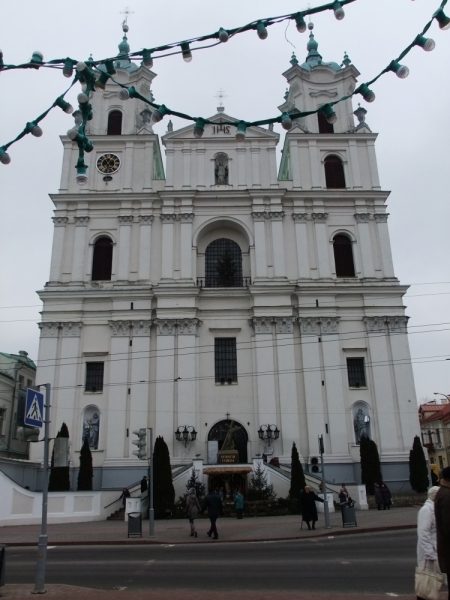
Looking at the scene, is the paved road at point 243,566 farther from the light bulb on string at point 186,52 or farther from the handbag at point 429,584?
the light bulb on string at point 186,52

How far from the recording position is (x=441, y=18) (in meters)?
7.49

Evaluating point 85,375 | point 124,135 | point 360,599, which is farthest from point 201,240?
point 360,599

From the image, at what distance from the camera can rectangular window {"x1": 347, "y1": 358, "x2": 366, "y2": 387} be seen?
35.3 meters

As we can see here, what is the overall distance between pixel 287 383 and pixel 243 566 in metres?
22.8

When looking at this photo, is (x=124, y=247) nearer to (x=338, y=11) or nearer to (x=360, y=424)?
(x=360, y=424)

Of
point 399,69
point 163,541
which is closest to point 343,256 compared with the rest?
point 163,541

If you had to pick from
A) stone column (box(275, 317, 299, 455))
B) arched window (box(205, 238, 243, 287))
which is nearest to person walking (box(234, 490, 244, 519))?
stone column (box(275, 317, 299, 455))

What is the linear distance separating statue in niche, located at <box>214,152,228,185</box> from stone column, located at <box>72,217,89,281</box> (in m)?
9.72

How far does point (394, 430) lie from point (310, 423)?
16.8ft

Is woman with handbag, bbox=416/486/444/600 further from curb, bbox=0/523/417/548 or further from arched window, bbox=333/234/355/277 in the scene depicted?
arched window, bbox=333/234/355/277

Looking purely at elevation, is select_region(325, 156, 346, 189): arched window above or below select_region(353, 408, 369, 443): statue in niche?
above

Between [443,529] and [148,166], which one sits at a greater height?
[148,166]

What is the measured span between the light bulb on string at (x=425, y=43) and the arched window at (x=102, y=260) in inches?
1258

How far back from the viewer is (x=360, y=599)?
8133 mm
